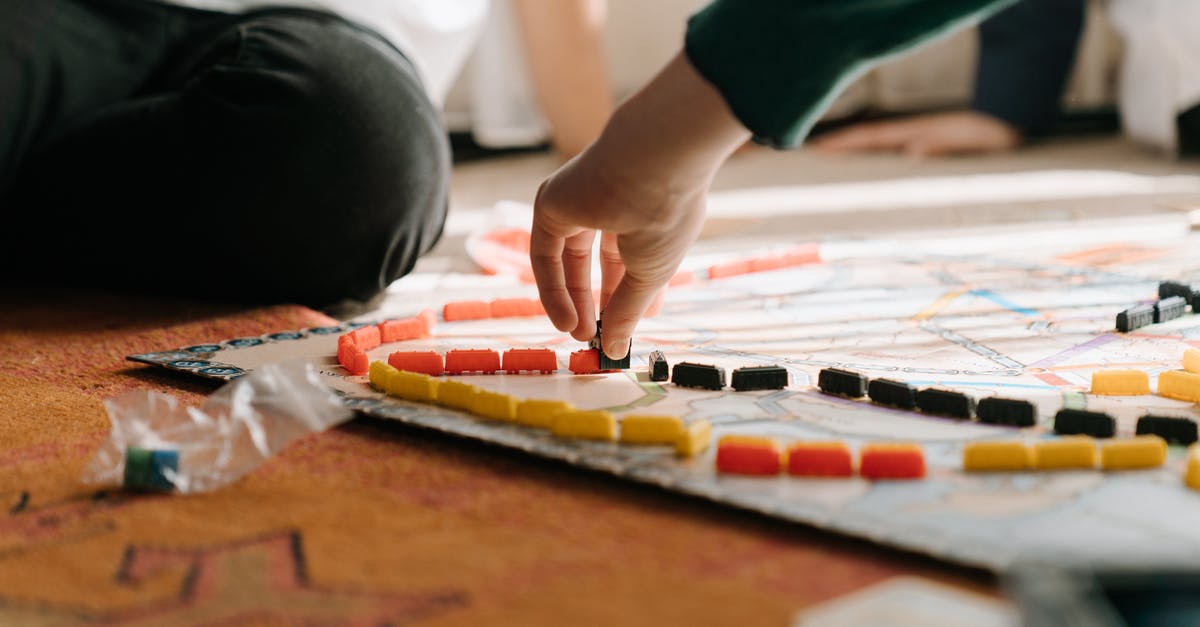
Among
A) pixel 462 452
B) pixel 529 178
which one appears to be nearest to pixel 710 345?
pixel 462 452

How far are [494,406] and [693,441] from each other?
0.12 meters

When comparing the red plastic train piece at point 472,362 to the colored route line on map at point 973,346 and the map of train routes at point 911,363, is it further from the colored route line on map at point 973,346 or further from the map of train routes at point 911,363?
the colored route line on map at point 973,346

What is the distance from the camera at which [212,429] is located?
0.60 metres

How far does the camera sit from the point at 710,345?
79 centimetres

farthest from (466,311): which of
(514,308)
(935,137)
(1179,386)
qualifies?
(935,137)

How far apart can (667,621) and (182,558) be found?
0.69 feet

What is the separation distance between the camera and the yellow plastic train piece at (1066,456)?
52 centimetres

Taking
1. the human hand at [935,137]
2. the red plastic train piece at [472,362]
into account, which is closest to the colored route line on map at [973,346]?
the red plastic train piece at [472,362]

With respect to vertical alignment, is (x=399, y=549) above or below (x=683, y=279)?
below

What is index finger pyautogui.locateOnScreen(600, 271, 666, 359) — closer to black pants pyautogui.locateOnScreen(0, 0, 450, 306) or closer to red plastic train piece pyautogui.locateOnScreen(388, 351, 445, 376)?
red plastic train piece pyautogui.locateOnScreen(388, 351, 445, 376)

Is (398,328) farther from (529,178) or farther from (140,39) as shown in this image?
(529,178)

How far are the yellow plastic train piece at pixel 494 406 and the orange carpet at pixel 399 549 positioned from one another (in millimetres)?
23

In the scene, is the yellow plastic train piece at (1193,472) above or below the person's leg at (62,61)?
below

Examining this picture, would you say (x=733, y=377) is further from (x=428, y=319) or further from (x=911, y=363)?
(x=428, y=319)
